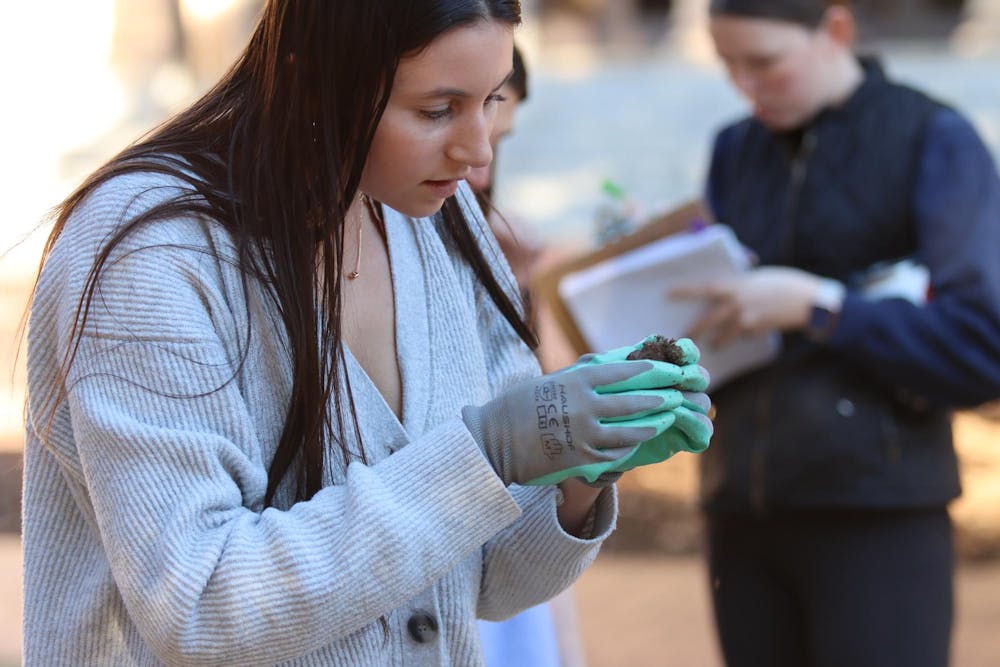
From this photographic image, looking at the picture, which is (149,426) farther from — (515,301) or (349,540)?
(515,301)

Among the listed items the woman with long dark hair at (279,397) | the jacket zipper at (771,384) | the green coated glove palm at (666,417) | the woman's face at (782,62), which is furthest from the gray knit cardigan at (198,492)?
the woman's face at (782,62)

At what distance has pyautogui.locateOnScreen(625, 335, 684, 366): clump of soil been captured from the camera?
1.53m

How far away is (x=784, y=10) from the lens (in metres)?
2.69

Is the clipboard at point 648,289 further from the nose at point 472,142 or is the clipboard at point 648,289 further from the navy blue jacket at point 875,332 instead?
the nose at point 472,142

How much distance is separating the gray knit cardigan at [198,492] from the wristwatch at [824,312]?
4.18 feet

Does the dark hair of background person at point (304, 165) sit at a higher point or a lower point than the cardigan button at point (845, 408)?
higher

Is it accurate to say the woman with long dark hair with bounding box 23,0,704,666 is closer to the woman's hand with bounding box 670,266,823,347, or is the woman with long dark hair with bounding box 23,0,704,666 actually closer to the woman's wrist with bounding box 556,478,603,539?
the woman's wrist with bounding box 556,478,603,539

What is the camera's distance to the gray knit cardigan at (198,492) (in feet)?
4.38

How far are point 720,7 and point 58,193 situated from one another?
34.0 feet

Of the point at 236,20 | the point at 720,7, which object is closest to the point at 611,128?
the point at 236,20

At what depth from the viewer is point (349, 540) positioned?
137cm

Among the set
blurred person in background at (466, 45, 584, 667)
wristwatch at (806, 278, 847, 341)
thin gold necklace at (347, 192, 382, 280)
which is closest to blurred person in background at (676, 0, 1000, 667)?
wristwatch at (806, 278, 847, 341)

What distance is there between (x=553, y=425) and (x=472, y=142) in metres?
0.37

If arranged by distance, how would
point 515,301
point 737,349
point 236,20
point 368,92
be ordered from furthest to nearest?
1. point 236,20
2. point 737,349
3. point 515,301
4. point 368,92
